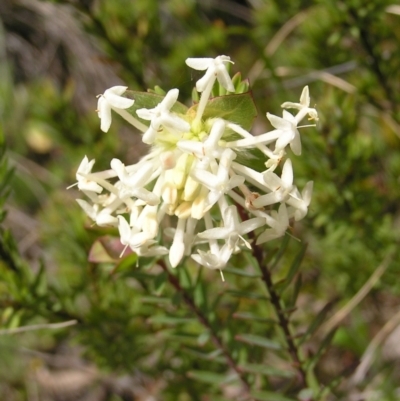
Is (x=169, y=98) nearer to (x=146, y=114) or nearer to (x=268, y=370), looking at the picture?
(x=146, y=114)

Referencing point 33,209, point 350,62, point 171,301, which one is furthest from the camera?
point 33,209

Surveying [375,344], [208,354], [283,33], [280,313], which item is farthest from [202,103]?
[283,33]

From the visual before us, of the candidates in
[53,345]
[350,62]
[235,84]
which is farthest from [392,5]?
[53,345]

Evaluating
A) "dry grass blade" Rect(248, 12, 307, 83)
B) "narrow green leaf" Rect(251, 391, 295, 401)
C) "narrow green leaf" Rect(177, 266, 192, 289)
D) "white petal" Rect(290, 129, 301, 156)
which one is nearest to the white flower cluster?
"white petal" Rect(290, 129, 301, 156)

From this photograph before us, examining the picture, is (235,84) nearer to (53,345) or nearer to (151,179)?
(151,179)

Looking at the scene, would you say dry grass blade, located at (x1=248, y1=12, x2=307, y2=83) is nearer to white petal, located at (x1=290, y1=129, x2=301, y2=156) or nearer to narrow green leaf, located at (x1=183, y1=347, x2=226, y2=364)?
narrow green leaf, located at (x1=183, y1=347, x2=226, y2=364)

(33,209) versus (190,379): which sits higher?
(190,379)

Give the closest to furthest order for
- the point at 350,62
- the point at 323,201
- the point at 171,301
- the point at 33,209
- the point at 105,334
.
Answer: the point at 171,301, the point at 105,334, the point at 323,201, the point at 350,62, the point at 33,209
